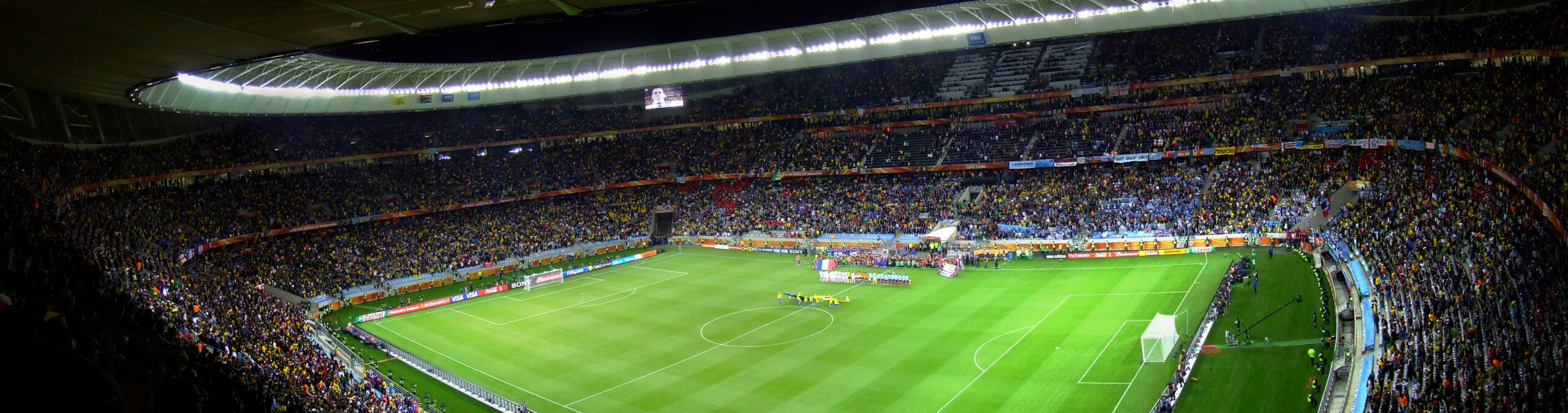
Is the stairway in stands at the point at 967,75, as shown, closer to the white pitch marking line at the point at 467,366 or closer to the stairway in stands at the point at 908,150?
the stairway in stands at the point at 908,150

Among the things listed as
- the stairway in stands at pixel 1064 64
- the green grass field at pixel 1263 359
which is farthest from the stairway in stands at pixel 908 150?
the green grass field at pixel 1263 359

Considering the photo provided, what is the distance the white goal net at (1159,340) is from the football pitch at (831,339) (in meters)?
0.37

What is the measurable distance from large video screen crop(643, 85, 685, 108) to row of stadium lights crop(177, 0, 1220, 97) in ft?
13.9

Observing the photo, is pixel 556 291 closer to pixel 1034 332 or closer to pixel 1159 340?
pixel 1034 332

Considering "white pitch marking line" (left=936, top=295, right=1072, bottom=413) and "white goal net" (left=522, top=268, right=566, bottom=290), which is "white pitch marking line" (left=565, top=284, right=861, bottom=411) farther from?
"white goal net" (left=522, top=268, right=566, bottom=290)

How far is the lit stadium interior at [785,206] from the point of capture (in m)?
21.5

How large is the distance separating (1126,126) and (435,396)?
43.1m

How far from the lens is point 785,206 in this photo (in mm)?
62375

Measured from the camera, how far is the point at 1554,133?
27.9 m

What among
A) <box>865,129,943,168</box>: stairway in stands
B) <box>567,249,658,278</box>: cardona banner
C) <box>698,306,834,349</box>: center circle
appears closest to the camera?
<box>698,306,834,349</box>: center circle

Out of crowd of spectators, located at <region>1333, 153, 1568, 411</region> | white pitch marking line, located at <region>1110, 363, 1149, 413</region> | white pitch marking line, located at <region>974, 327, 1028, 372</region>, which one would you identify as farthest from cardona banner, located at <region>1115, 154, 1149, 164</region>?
white pitch marking line, located at <region>1110, 363, 1149, 413</region>

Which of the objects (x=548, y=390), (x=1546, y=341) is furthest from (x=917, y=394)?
(x=1546, y=341)

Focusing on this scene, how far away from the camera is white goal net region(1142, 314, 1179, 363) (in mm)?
27469

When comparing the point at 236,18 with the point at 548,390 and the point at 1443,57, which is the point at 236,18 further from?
the point at 1443,57
